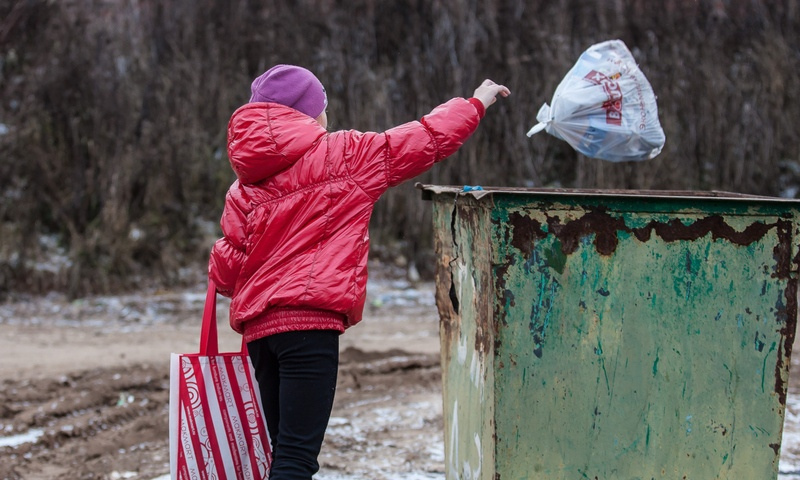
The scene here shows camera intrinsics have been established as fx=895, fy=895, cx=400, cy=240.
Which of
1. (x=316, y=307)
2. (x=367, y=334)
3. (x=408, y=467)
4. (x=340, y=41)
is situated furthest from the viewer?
(x=340, y=41)

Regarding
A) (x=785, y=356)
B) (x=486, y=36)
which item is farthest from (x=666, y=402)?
(x=486, y=36)

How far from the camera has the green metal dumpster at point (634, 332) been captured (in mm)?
2465

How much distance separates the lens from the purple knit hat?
2635 mm

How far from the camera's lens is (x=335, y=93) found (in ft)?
31.4

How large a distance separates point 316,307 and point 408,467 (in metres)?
1.58

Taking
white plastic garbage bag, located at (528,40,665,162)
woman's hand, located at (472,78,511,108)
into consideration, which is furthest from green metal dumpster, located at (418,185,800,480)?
white plastic garbage bag, located at (528,40,665,162)

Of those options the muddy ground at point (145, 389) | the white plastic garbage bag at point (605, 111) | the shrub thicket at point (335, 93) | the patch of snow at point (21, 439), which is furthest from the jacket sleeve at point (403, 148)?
the shrub thicket at point (335, 93)

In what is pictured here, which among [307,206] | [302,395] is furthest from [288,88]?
[302,395]

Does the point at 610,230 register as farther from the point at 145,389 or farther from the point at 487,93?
the point at 145,389

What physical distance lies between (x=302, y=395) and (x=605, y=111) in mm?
1739

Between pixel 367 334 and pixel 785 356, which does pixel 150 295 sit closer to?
pixel 367 334

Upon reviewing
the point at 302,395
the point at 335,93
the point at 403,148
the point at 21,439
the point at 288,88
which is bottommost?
the point at 21,439

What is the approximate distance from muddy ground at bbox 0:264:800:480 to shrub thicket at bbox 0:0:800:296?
102 centimetres

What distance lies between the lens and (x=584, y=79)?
11.6 ft
